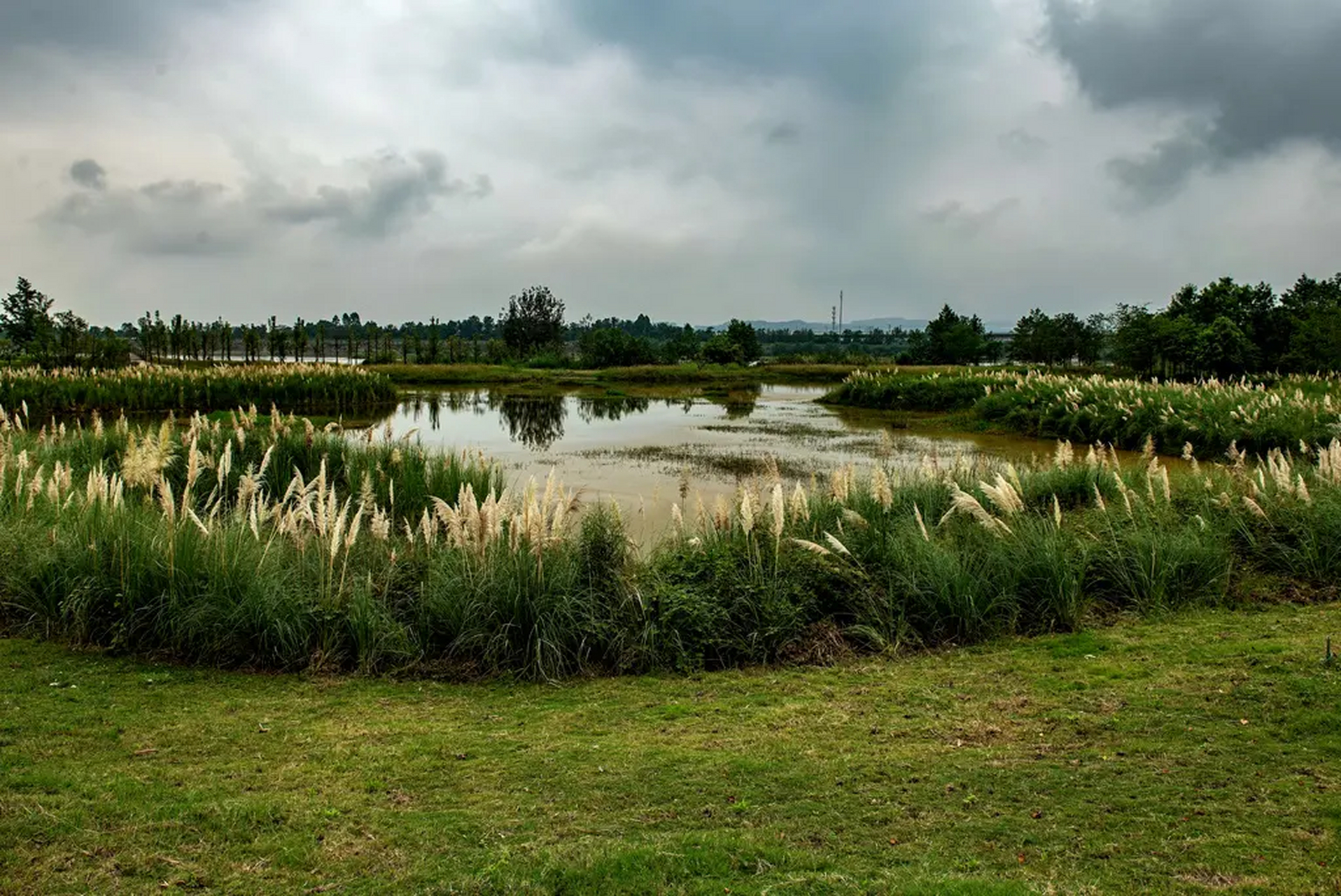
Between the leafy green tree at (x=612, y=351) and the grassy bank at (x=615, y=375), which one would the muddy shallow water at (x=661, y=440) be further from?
the leafy green tree at (x=612, y=351)

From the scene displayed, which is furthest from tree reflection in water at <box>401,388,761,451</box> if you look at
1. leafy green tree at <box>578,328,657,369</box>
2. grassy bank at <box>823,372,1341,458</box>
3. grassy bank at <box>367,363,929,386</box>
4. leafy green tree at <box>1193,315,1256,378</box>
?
leafy green tree at <box>1193,315,1256,378</box>

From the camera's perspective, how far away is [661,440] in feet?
66.9

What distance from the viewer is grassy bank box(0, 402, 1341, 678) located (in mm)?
5668

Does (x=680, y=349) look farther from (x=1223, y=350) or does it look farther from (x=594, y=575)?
(x=594, y=575)

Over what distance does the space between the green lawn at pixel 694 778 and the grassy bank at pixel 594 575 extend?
35 cm

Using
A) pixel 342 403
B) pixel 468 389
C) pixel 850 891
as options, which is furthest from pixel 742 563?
pixel 468 389

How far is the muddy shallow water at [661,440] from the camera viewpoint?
13719 mm

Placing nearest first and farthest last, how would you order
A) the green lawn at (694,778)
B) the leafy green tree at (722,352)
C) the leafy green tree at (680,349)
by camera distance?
the green lawn at (694,778)
the leafy green tree at (722,352)
the leafy green tree at (680,349)

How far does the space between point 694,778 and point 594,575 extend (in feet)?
8.35

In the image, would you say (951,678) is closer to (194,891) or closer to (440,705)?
(440,705)

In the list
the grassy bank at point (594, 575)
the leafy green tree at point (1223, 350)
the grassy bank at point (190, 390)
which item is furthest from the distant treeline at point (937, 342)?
the grassy bank at point (594, 575)

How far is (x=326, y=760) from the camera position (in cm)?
401

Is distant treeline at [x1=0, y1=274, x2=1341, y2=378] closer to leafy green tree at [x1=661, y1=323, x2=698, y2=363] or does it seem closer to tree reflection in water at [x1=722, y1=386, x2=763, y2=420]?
leafy green tree at [x1=661, y1=323, x2=698, y2=363]

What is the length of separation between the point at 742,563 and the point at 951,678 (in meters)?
1.83
